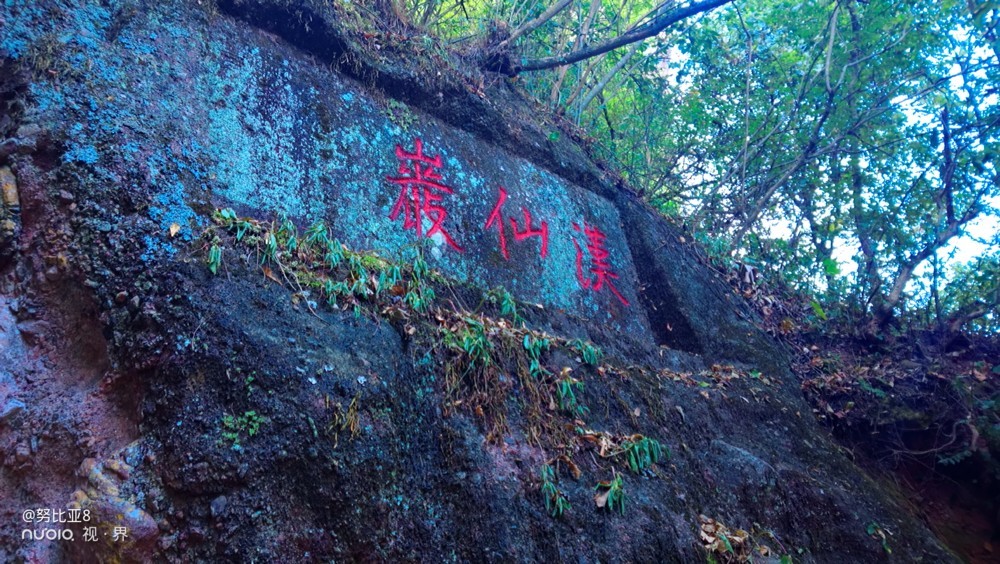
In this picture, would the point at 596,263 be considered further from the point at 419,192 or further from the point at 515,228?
the point at 419,192

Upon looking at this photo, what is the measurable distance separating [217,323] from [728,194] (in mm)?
8770

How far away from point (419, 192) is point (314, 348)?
7.43 feet

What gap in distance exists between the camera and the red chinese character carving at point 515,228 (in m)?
5.35

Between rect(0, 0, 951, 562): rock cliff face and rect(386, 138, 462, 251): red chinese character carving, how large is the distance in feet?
0.07

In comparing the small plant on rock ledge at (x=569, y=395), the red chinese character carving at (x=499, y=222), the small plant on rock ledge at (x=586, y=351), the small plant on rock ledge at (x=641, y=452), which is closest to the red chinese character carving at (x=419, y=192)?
the red chinese character carving at (x=499, y=222)

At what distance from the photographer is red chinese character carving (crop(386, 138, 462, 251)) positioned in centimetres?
473

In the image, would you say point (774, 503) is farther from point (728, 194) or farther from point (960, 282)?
point (728, 194)

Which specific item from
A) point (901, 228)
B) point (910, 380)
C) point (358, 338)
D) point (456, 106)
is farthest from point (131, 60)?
point (901, 228)

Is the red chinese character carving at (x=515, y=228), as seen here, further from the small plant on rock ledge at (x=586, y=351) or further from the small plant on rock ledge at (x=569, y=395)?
the small plant on rock ledge at (x=569, y=395)

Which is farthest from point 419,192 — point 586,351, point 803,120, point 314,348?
point 803,120

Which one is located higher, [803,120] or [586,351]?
[803,120]

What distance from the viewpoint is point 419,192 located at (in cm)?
493

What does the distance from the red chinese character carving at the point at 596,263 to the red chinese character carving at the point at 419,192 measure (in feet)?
5.52

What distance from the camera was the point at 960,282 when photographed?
6.96 metres
